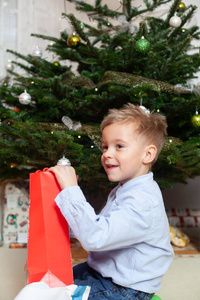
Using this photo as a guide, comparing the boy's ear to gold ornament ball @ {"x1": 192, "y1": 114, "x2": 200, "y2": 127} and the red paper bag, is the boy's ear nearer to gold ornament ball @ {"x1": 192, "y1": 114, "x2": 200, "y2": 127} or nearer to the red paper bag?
the red paper bag

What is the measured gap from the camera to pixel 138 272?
750 millimetres

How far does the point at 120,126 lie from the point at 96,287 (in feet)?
1.29

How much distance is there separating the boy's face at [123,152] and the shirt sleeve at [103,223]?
0.28ft

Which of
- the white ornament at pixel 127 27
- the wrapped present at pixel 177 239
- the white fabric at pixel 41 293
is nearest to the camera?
the white fabric at pixel 41 293

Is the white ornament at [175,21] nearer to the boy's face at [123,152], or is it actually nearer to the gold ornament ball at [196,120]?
the gold ornament ball at [196,120]

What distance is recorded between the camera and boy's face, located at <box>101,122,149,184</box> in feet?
2.62

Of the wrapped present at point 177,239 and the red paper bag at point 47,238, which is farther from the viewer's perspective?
the wrapped present at point 177,239

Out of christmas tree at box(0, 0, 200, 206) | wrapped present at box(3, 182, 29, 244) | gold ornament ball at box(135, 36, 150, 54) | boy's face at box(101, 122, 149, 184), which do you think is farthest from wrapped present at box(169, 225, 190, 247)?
boy's face at box(101, 122, 149, 184)

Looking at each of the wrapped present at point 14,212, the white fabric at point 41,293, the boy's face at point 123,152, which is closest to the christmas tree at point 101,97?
the wrapped present at point 14,212

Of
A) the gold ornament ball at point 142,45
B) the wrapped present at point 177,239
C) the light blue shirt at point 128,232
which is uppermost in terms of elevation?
the gold ornament ball at point 142,45

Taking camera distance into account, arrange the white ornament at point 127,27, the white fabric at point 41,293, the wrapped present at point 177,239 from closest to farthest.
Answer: the white fabric at point 41,293
the white ornament at point 127,27
the wrapped present at point 177,239

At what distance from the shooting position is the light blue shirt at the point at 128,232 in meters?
0.69

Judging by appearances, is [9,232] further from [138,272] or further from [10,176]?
[138,272]

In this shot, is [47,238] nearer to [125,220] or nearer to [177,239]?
[125,220]
